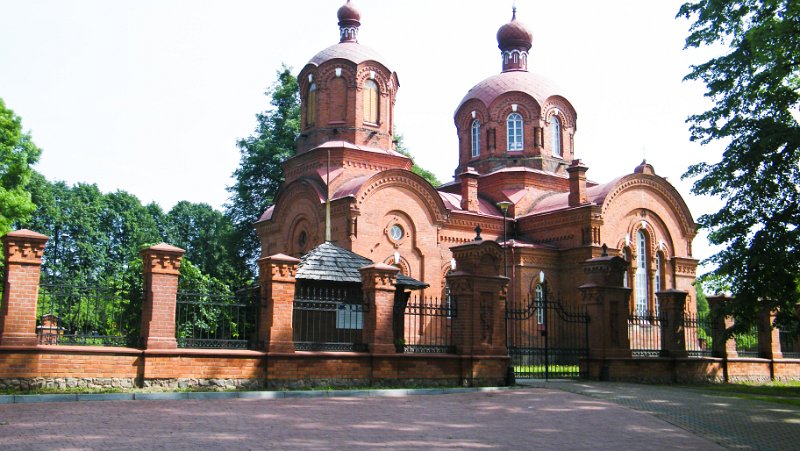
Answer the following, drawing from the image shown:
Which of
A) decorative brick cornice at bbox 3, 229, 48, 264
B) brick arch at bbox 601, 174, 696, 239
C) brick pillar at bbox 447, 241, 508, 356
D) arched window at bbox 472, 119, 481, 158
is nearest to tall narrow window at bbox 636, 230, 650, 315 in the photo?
brick arch at bbox 601, 174, 696, 239

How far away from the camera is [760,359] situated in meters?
20.5

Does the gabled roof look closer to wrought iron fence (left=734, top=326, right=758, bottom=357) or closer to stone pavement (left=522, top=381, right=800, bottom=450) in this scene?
stone pavement (left=522, top=381, right=800, bottom=450)

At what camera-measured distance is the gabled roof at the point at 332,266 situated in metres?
15.9

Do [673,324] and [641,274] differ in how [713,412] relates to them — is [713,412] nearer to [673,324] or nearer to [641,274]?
[673,324]

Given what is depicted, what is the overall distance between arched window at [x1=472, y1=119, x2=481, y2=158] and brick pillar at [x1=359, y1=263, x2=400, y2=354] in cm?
1987

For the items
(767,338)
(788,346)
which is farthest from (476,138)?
(767,338)

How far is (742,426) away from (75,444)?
864 cm

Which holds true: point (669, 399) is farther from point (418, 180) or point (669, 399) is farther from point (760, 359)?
point (418, 180)

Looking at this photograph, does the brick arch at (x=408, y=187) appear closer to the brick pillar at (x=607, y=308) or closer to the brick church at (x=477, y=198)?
the brick church at (x=477, y=198)

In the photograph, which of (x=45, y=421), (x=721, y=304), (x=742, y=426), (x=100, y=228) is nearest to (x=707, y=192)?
(x=721, y=304)

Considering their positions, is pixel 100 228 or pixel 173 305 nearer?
pixel 173 305

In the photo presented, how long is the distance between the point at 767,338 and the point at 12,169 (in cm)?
2326

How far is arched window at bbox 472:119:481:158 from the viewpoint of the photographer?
111 ft

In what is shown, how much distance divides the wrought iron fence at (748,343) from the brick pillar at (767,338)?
0.25 m
